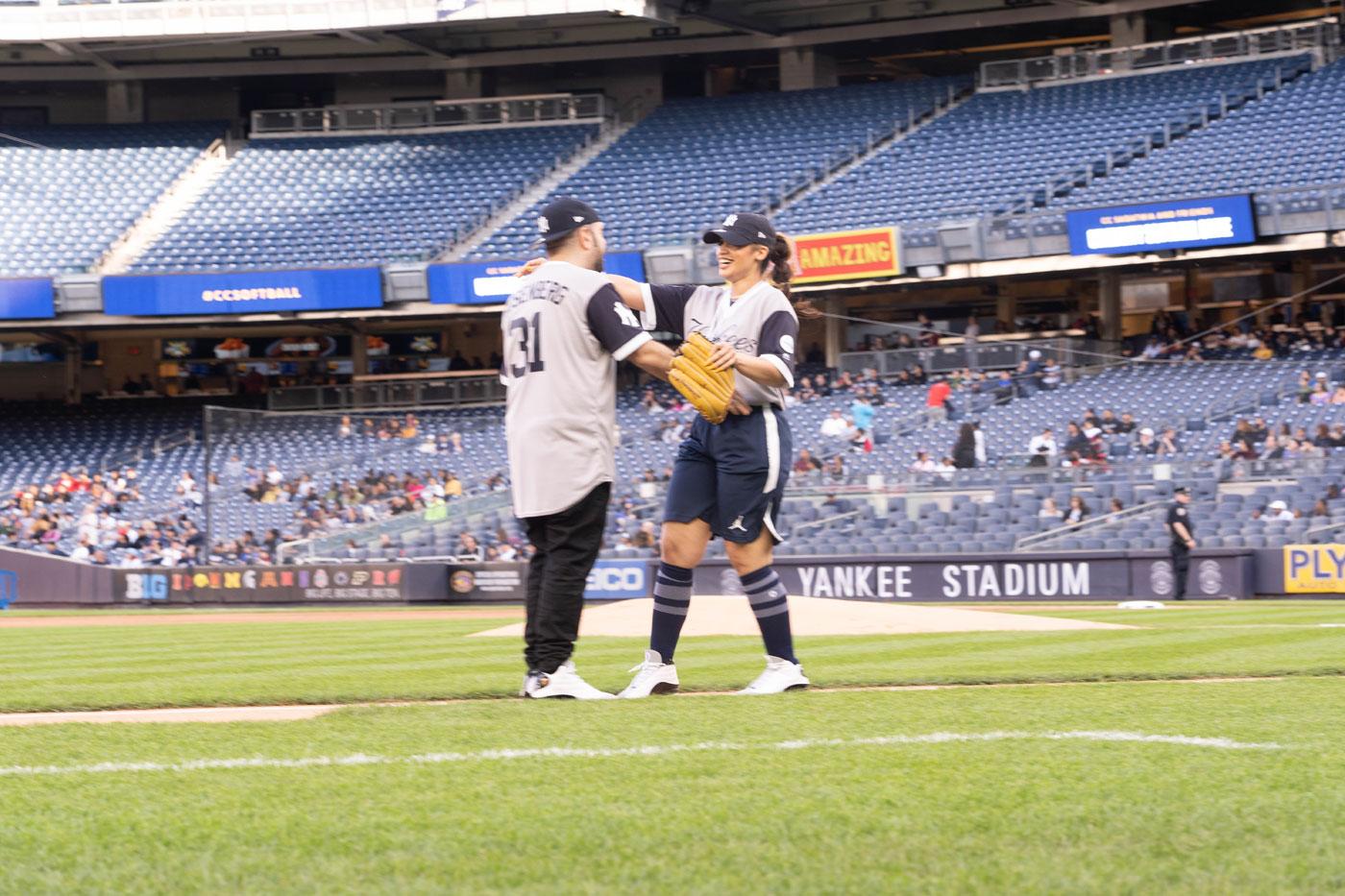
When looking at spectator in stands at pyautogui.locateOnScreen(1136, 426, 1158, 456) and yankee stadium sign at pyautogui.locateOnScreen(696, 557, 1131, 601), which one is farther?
spectator in stands at pyautogui.locateOnScreen(1136, 426, 1158, 456)

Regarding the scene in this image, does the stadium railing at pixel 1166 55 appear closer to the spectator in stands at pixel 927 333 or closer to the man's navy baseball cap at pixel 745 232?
the spectator in stands at pixel 927 333

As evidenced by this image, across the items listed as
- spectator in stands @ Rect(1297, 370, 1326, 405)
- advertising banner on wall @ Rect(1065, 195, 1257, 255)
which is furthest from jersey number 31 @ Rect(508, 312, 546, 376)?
advertising banner on wall @ Rect(1065, 195, 1257, 255)

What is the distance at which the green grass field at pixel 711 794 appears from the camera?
3.08 meters

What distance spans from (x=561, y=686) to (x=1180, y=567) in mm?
16319

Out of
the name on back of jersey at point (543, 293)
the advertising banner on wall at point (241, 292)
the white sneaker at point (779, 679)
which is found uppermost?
the advertising banner on wall at point (241, 292)

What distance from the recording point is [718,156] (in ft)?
129

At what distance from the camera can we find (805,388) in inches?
1309

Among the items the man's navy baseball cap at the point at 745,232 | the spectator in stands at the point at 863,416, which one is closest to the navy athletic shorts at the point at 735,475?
the man's navy baseball cap at the point at 745,232

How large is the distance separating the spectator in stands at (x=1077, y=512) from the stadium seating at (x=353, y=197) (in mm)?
18855

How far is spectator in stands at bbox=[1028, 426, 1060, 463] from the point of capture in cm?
2613

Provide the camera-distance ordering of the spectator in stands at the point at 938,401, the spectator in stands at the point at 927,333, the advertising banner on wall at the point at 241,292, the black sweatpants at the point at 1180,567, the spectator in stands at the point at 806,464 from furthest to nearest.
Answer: the advertising banner on wall at the point at 241,292
the spectator in stands at the point at 927,333
the spectator in stands at the point at 938,401
the spectator in stands at the point at 806,464
the black sweatpants at the point at 1180,567

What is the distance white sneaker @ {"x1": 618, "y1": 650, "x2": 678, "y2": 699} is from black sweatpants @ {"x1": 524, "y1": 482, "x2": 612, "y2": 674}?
369 millimetres

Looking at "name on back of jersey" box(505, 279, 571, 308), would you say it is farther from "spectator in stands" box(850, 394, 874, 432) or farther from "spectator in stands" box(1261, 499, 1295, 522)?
"spectator in stands" box(850, 394, 874, 432)

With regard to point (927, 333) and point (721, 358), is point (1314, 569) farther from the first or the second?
point (721, 358)
